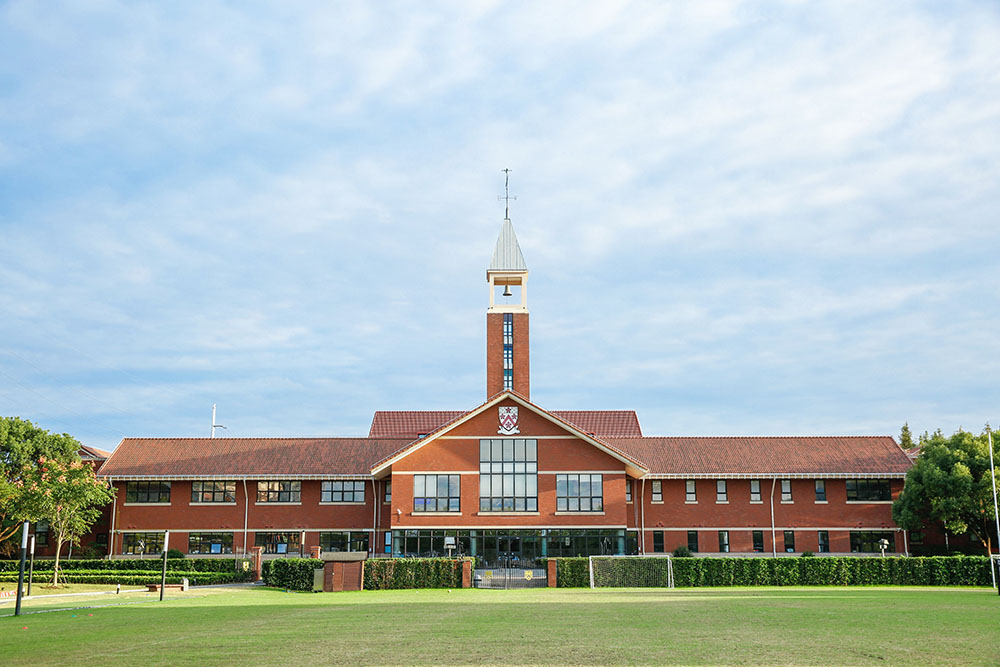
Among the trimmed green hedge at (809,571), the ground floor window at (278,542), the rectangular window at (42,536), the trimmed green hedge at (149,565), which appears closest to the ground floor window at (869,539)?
the trimmed green hedge at (809,571)

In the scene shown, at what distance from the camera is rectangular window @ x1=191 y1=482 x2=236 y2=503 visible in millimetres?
49594

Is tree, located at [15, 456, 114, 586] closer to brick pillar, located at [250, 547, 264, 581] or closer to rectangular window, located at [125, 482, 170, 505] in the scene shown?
rectangular window, located at [125, 482, 170, 505]

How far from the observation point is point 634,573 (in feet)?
113

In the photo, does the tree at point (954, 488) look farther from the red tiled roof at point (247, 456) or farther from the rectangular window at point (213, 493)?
the rectangular window at point (213, 493)

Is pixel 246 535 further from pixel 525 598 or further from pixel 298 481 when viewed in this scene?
pixel 525 598

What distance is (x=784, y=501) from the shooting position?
1924 inches

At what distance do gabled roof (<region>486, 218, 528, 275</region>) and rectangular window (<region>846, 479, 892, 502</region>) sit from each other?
79.1ft

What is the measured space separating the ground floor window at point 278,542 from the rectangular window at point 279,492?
6.14ft

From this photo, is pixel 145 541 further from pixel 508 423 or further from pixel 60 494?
pixel 508 423

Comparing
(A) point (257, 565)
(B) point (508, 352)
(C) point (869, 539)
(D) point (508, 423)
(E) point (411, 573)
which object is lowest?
(A) point (257, 565)

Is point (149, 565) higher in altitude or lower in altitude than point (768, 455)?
lower

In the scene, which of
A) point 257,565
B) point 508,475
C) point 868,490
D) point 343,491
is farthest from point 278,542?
point 868,490

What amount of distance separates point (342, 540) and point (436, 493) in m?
7.72

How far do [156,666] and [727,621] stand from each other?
11.1 m
